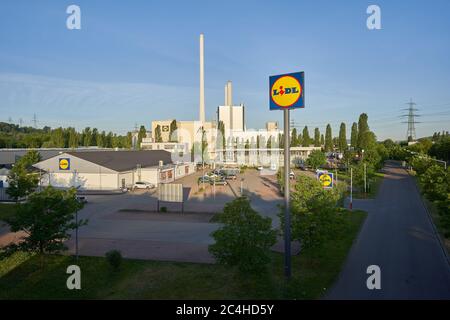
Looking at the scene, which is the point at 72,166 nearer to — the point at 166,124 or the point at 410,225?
the point at 410,225

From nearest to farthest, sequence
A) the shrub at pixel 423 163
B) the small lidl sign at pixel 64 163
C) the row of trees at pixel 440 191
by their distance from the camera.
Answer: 1. the row of trees at pixel 440 191
2. the shrub at pixel 423 163
3. the small lidl sign at pixel 64 163

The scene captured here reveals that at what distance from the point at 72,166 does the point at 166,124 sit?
5303cm

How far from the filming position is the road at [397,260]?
13.0m

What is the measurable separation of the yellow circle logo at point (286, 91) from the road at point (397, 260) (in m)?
7.13

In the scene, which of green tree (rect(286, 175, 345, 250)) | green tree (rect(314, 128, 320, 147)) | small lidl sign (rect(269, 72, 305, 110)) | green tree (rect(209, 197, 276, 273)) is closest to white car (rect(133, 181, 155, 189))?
green tree (rect(286, 175, 345, 250))

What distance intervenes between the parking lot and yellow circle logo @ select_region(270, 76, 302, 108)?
8.58m

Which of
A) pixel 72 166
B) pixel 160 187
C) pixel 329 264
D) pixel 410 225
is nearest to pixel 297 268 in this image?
pixel 329 264

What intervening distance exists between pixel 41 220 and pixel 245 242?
8311 mm

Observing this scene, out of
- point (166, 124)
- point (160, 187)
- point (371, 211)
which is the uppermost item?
point (166, 124)

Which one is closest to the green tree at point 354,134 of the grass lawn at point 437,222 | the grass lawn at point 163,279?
the grass lawn at point 437,222

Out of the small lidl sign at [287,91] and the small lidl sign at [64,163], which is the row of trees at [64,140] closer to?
the small lidl sign at [64,163]

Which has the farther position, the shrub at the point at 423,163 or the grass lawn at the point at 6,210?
the shrub at the point at 423,163

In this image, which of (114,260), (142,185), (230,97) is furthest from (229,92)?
(114,260)

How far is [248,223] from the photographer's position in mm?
12641
